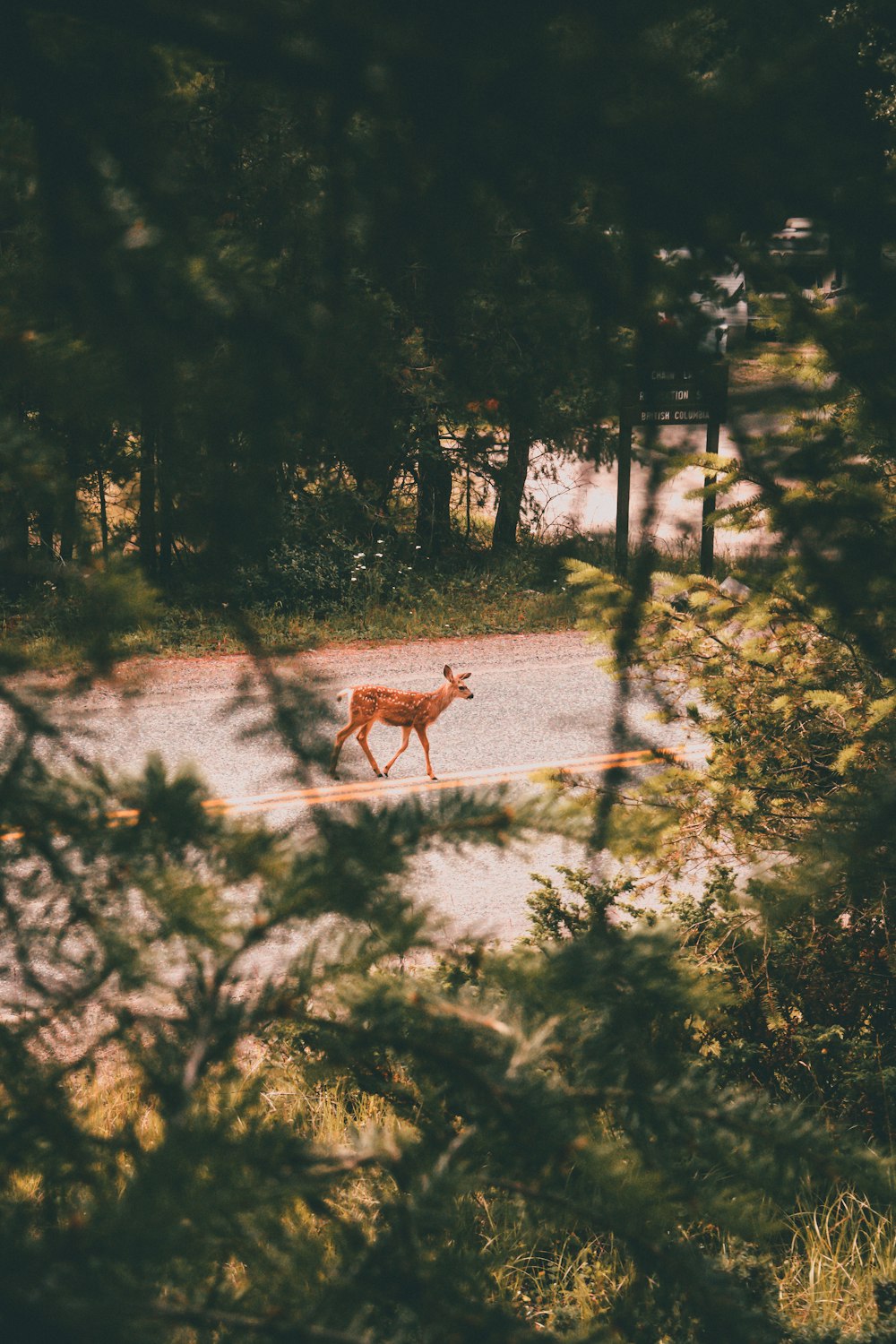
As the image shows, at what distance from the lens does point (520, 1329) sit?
107cm

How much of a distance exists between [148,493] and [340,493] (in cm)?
22

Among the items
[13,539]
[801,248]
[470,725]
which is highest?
[801,248]

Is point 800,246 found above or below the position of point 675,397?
above

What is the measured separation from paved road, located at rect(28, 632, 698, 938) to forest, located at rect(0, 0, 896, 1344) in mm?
4159

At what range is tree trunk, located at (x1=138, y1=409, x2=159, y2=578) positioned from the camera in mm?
1232

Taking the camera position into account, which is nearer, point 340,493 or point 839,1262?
point 340,493

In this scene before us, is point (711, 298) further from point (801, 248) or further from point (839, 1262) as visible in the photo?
point (839, 1262)

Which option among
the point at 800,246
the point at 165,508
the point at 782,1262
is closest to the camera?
the point at 800,246

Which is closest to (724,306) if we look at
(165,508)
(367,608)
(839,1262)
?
(165,508)

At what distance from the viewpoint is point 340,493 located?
1278mm

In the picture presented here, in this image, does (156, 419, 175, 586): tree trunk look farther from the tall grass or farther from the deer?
the deer

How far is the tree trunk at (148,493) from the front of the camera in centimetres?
123

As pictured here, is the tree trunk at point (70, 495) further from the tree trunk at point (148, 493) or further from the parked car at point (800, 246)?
the parked car at point (800, 246)

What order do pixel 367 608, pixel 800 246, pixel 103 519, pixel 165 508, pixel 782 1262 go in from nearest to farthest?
pixel 800 246 → pixel 165 508 → pixel 103 519 → pixel 782 1262 → pixel 367 608
